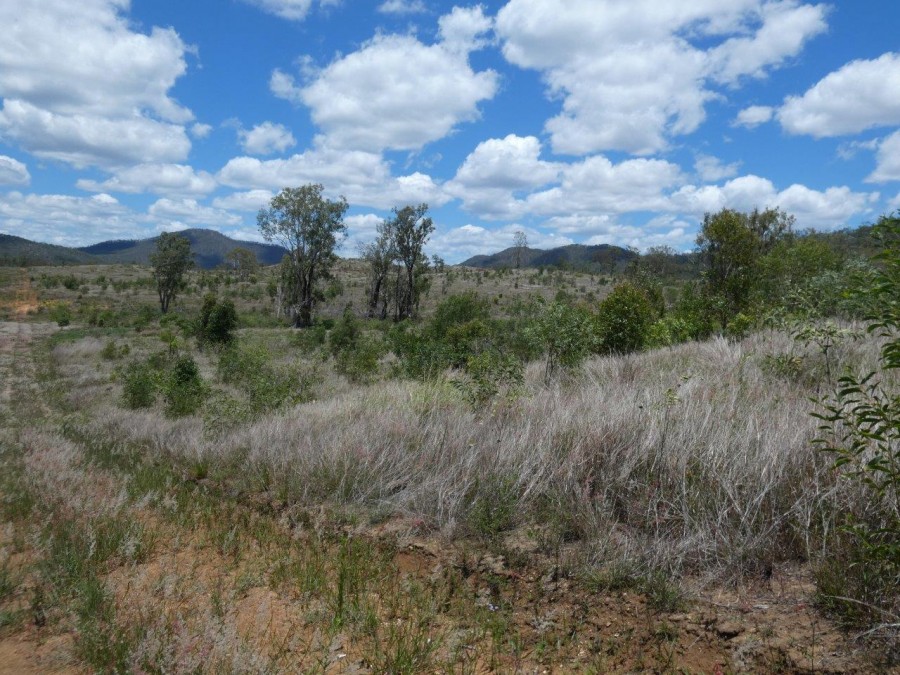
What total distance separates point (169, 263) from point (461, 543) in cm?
5883

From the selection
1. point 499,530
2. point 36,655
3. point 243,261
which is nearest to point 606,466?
point 499,530

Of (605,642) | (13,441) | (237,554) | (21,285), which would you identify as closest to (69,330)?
(21,285)

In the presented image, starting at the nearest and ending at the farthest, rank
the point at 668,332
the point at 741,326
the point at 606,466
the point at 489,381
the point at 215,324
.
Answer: the point at 606,466
the point at 489,381
the point at 741,326
the point at 668,332
the point at 215,324

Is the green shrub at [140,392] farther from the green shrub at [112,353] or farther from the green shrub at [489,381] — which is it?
the green shrub at [112,353]

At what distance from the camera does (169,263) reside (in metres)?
54.4

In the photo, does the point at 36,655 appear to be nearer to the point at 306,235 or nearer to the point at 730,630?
the point at 730,630

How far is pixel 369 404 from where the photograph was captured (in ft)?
26.5

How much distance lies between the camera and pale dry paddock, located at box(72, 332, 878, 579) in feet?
11.5

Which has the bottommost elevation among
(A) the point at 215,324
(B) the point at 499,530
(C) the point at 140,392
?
(C) the point at 140,392

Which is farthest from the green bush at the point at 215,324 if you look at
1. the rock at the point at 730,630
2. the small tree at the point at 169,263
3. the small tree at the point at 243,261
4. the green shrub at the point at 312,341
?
the small tree at the point at 243,261

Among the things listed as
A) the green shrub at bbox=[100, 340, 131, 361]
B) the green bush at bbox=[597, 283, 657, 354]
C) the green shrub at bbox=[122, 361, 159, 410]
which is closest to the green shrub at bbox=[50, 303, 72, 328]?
the green shrub at bbox=[100, 340, 131, 361]

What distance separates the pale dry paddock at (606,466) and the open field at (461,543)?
0.08 ft

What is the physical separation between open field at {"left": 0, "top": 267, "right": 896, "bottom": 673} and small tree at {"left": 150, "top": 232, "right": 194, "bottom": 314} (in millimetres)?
53445

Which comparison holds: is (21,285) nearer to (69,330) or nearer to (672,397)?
(69,330)
